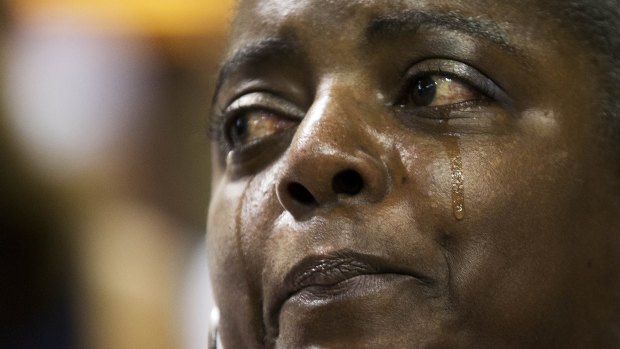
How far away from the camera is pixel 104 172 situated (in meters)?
3.21

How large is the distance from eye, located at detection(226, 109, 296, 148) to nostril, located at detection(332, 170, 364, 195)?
197mm

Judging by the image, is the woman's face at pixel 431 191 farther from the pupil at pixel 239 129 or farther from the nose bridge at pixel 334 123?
the pupil at pixel 239 129

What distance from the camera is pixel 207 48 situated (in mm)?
3568

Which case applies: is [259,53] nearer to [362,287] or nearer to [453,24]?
[453,24]

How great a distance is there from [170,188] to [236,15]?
2.10 meters

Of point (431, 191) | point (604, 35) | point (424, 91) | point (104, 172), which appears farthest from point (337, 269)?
point (104, 172)

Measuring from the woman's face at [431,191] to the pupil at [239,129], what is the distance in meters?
0.14

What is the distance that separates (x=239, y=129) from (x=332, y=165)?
0.33m

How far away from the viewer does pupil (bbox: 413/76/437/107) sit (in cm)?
116

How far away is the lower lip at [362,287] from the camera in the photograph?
1060mm

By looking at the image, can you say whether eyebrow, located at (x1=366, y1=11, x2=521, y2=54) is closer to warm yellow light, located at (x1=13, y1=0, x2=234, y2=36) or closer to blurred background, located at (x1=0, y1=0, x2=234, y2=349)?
blurred background, located at (x1=0, y1=0, x2=234, y2=349)

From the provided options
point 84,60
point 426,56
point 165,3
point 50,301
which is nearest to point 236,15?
point 426,56

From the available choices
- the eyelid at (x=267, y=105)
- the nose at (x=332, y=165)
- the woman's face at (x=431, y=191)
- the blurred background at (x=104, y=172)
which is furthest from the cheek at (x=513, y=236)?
the blurred background at (x=104, y=172)

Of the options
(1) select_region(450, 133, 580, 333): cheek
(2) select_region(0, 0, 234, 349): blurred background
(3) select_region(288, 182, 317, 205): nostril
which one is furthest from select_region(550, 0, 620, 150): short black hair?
(2) select_region(0, 0, 234, 349): blurred background
